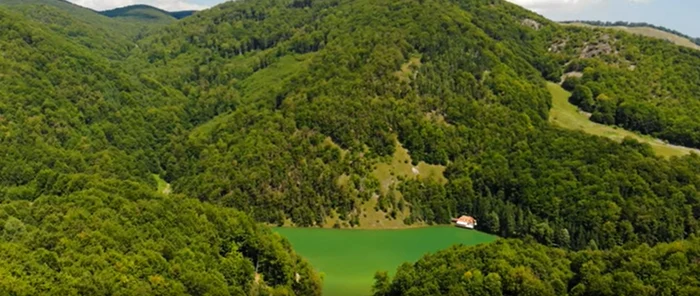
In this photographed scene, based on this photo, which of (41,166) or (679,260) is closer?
(679,260)

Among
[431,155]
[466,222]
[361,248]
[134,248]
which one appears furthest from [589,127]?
[134,248]

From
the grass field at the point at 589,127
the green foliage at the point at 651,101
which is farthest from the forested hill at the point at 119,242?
the green foliage at the point at 651,101

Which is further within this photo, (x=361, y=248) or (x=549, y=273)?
(x=361, y=248)

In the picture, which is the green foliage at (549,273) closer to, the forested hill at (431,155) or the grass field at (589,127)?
the forested hill at (431,155)

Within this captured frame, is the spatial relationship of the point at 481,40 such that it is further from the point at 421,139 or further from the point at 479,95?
the point at 421,139

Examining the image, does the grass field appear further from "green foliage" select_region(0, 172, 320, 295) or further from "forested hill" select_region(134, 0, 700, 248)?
"green foliage" select_region(0, 172, 320, 295)

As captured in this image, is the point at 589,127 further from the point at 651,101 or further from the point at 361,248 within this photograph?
the point at 361,248

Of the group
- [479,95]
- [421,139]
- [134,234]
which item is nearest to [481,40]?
[479,95]
